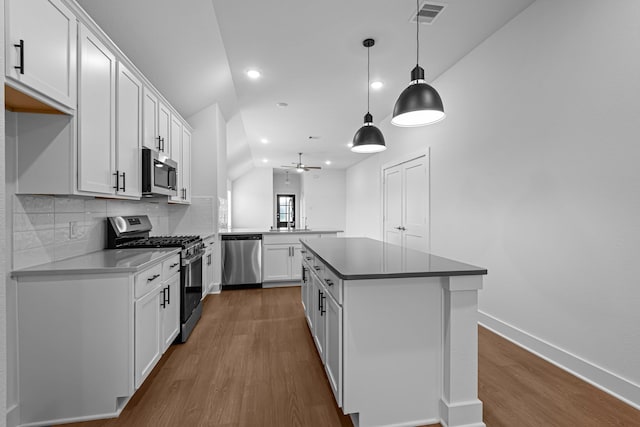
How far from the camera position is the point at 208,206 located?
175 inches

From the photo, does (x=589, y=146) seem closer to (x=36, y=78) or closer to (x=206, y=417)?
(x=206, y=417)

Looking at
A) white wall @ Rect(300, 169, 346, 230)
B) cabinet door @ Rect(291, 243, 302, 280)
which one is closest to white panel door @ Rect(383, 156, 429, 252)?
cabinet door @ Rect(291, 243, 302, 280)

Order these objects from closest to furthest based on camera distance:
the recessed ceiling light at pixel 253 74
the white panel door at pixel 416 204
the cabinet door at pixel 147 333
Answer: the cabinet door at pixel 147 333 < the recessed ceiling light at pixel 253 74 < the white panel door at pixel 416 204

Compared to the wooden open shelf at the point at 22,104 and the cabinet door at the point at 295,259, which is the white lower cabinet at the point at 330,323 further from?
the cabinet door at the point at 295,259

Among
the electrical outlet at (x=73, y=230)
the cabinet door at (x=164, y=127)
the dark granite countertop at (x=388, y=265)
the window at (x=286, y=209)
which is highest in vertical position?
the cabinet door at (x=164, y=127)

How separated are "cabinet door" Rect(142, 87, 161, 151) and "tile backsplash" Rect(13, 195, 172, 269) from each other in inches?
25.3

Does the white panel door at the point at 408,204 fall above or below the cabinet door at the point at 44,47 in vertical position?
below

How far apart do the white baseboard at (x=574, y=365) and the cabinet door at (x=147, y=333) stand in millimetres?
3013

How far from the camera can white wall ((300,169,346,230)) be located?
1045 centimetres

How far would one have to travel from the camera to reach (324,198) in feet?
34.5

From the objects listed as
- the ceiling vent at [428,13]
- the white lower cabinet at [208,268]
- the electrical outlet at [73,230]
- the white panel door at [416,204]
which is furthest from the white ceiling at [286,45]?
the white lower cabinet at [208,268]

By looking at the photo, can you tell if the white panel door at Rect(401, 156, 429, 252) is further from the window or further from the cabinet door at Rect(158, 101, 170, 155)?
the window

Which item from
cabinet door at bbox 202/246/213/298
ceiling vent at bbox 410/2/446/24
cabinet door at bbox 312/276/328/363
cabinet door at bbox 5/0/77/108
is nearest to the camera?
cabinet door at bbox 5/0/77/108

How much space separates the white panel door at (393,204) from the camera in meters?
5.19
